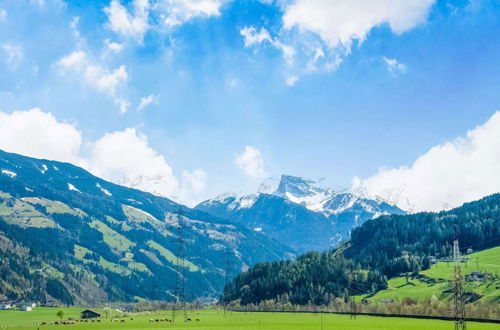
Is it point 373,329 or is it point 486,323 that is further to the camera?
point 486,323

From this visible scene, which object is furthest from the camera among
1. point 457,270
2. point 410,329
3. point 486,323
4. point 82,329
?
point 486,323

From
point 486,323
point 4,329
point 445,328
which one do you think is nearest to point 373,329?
point 445,328

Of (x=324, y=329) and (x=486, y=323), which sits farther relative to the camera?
(x=486, y=323)

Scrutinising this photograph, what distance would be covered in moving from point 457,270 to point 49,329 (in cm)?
12659

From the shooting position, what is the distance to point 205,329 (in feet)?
531

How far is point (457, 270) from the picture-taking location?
105m

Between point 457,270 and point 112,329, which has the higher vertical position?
point 457,270

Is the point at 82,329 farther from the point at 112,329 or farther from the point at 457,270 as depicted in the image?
the point at 457,270

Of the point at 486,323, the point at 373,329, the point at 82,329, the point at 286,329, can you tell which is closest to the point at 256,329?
the point at 286,329

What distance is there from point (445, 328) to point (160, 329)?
3332 inches

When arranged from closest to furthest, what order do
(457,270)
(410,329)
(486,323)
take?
(457,270) < (410,329) < (486,323)

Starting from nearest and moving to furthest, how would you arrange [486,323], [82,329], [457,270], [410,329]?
[457,270]
[410,329]
[82,329]
[486,323]

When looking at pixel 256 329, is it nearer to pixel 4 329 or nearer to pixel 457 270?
pixel 457 270

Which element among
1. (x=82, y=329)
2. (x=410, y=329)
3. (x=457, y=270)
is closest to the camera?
(x=457, y=270)
